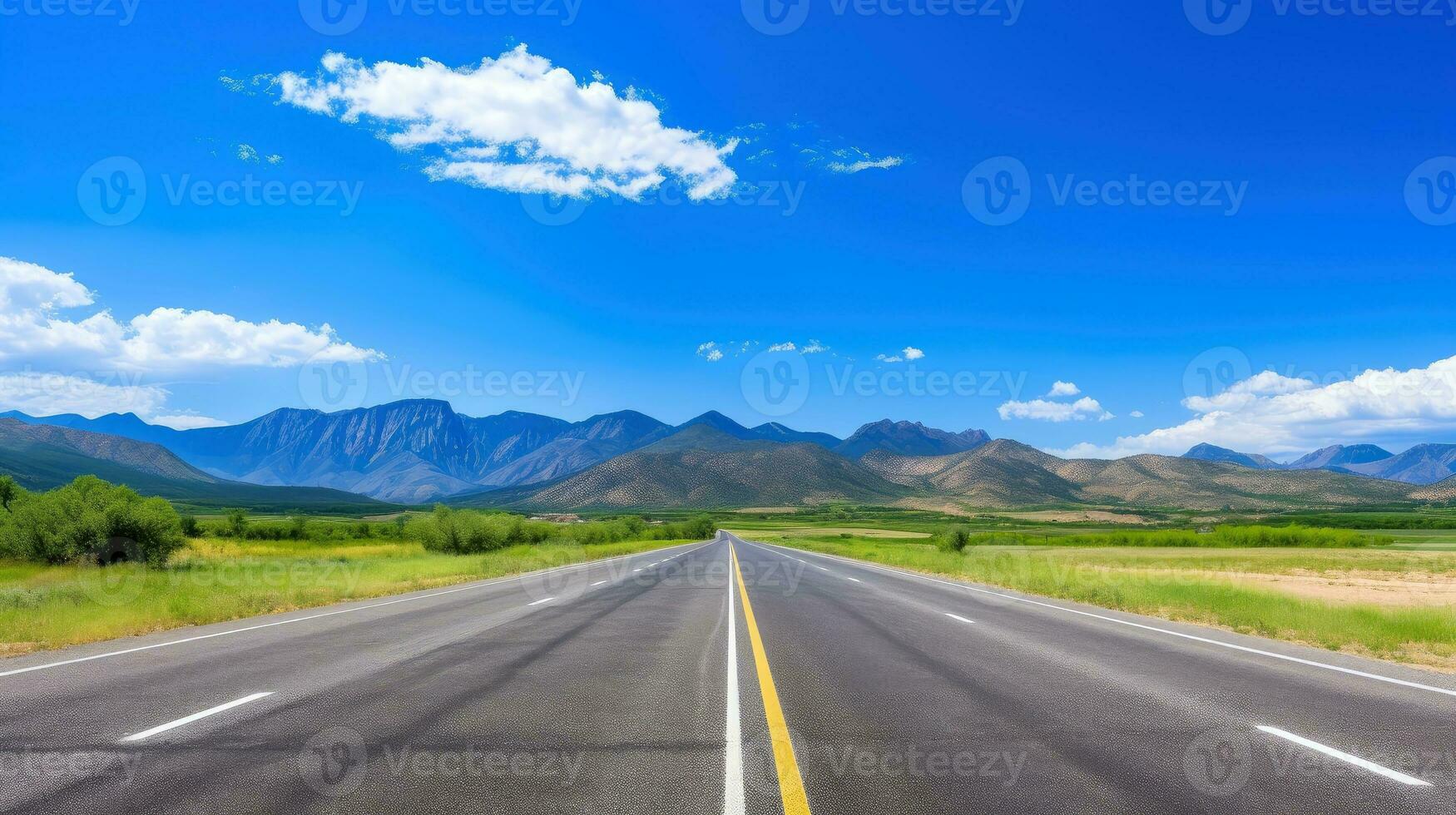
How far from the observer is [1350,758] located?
632cm

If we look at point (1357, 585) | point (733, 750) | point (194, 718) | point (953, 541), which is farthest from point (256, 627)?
point (953, 541)

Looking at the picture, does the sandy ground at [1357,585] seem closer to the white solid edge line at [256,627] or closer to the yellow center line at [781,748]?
the yellow center line at [781,748]

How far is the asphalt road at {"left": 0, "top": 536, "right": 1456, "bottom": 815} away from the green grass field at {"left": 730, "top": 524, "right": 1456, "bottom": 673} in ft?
7.45

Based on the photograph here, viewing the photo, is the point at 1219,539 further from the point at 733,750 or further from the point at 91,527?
the point at 91,527

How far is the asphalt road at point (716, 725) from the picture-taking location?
544cm

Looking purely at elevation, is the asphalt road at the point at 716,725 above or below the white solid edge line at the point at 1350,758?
below

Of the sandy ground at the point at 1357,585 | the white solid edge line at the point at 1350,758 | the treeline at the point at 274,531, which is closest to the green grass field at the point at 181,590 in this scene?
the white solid edge line at the point at 1350,758

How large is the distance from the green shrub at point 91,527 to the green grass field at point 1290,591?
4029 cm

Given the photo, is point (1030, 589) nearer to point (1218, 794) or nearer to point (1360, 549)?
point (1218, 794)

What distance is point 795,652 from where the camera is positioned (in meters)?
12.2

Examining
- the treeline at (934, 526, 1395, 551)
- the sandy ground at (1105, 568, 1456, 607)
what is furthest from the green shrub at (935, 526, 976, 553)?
the sandy ground at (1105, 568, 1456, 607)

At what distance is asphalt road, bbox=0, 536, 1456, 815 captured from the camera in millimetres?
5438

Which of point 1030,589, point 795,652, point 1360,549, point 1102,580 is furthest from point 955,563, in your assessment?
point 1360,549

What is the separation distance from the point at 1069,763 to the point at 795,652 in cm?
626
